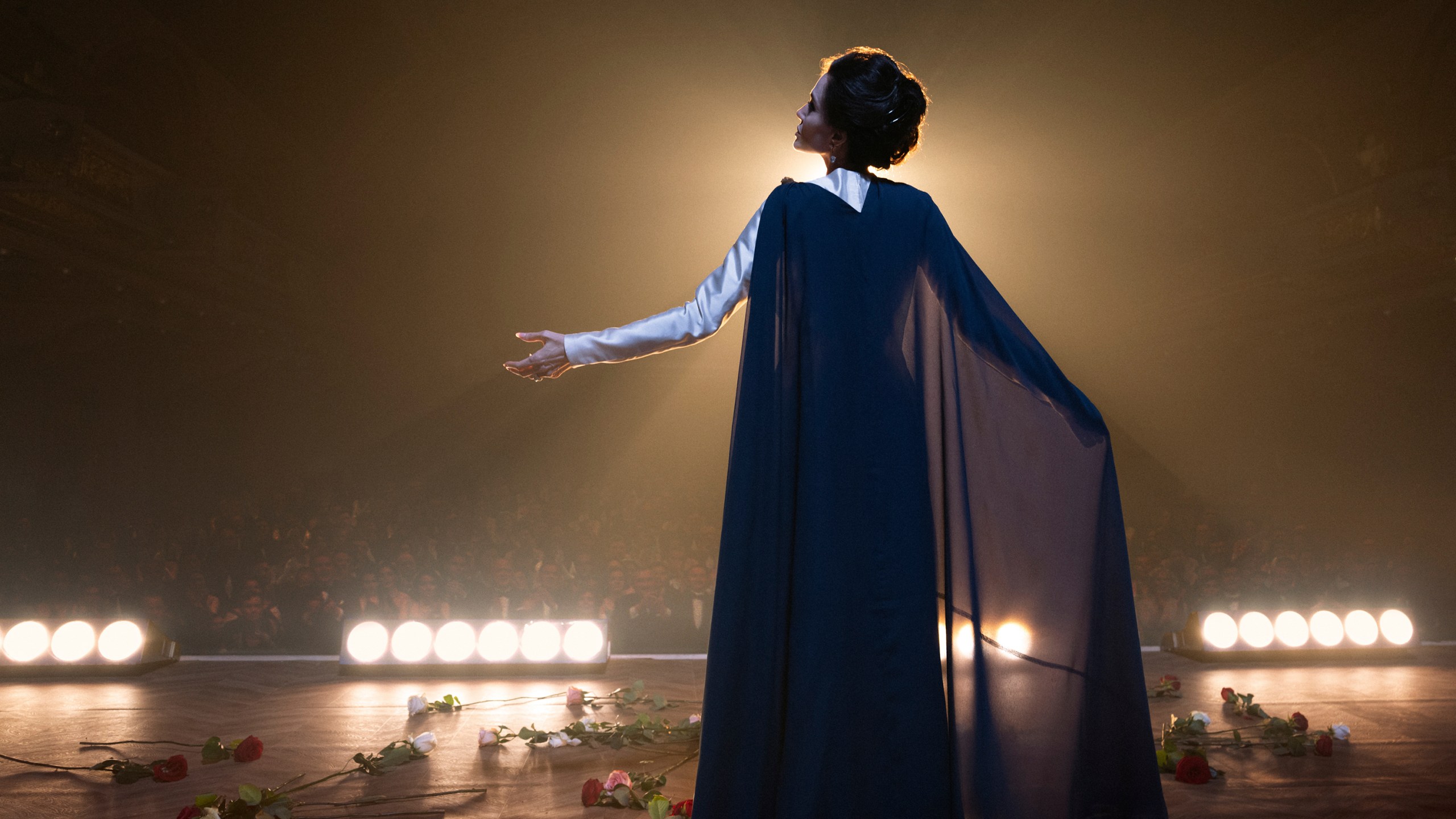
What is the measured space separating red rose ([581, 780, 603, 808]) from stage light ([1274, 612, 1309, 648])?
3256 millimetres

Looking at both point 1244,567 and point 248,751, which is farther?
point 1244,567

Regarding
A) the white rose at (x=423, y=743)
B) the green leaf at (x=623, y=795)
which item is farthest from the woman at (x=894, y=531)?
the white rose at (x=423, y=743)

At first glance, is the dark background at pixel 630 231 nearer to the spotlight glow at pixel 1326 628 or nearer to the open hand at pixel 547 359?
the spotlight glow at pixel 1326 628

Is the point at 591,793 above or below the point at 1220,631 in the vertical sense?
below

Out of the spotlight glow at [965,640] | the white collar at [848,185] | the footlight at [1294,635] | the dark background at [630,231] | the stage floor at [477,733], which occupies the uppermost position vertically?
the dark background at [630,231]

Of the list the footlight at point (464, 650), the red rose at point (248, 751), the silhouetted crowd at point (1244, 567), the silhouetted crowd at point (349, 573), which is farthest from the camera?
the silhouetted crowd at point (1244, 567)

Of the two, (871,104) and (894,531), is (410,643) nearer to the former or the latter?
(894,531)

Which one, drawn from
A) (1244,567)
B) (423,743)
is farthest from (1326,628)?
(423,743)

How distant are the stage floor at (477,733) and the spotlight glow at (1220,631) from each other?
0.11m

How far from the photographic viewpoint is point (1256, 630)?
11.0 feet

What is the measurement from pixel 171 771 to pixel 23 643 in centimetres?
183

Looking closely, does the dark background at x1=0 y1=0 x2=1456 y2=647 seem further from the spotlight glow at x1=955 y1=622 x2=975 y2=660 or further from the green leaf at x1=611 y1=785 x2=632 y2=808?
the green leaf at x1=611 y1=785 x2=632 y2=808

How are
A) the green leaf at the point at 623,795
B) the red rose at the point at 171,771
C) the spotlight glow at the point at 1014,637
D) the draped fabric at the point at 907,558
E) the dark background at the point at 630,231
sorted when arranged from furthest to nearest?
the dark background at the point at 630,231 < the red rose at the point at 171,771 < the green leaf at the point at 623,795 < the spotlight glow at the point at 1014,637 < the draped fabric at the point at 907,558

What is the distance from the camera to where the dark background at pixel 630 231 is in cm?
360
